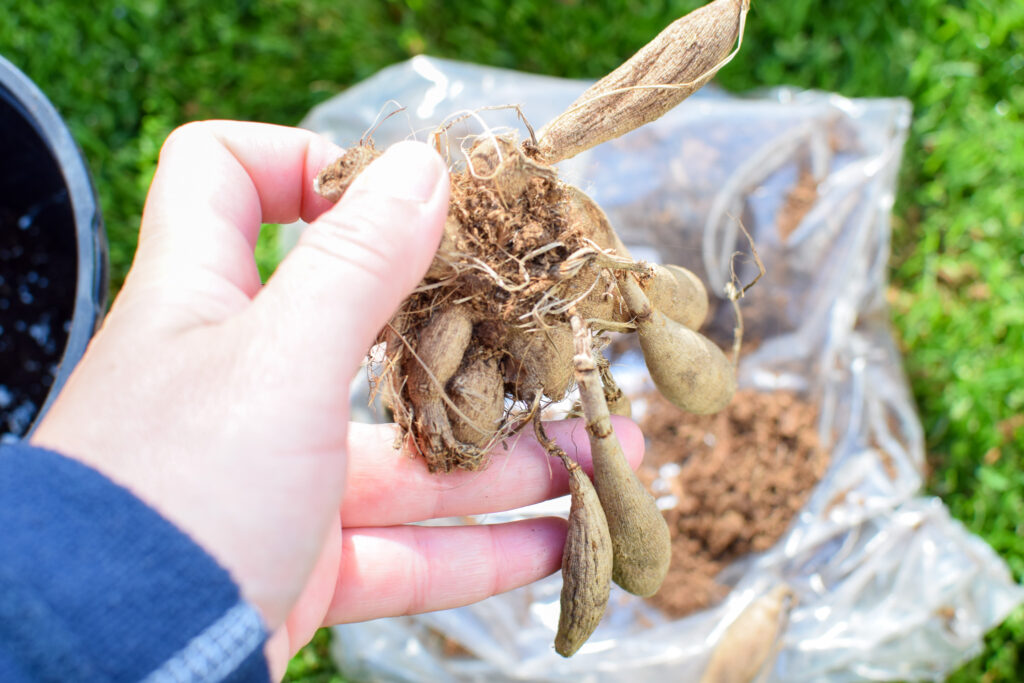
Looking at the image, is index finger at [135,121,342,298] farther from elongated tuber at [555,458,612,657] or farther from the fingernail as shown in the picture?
elongated tuber at [555,458,612,657]

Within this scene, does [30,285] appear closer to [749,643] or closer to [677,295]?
[677,295]

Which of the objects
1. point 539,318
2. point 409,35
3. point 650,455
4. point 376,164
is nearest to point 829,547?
point 650,455

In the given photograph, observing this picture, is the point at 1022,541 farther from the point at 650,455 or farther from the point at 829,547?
the point at 650,455

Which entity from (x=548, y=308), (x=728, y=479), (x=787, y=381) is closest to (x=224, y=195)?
(x=548, y=308)

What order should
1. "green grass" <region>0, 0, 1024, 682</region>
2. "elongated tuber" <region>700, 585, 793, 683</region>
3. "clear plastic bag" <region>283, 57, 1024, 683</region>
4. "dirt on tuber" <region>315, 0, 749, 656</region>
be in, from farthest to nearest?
"green grass" <region>0, 0, 1024, 682</region>
"clear plastic bag" <region>283, 57, 1024, 683</region>
"elongated tuber" <region>700, 585, 793, 683</region>
"dirt on tuber" <region>315, 0, 749, 656</region>

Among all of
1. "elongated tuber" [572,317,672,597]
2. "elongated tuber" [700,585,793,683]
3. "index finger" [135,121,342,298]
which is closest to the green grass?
"elongated tuber" [700,585,793,683]

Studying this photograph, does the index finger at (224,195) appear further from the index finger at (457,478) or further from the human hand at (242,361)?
the index finger at (457,478)
